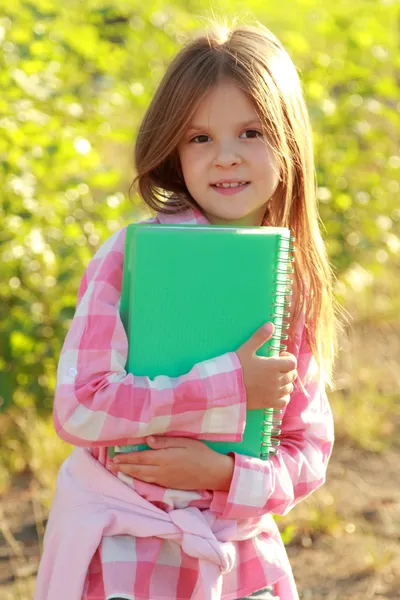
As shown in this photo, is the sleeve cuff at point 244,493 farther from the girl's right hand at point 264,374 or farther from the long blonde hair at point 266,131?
the long blonde hair at point 266,131

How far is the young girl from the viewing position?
1561mm

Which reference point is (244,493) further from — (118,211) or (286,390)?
(118,211)

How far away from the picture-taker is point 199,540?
5.24 feet

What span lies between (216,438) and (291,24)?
352 centimetres

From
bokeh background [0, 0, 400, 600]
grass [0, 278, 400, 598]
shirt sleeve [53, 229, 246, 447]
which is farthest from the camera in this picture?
grass [0, 278, 400, 598]

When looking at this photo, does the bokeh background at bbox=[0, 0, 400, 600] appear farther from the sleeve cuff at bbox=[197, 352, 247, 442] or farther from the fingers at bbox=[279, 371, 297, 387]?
the sleeve cuff at bbox=[197, 352, 247, 442]

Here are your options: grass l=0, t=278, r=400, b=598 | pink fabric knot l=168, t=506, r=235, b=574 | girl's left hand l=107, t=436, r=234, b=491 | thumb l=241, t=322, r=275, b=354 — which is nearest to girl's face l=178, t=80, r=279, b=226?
thumb l=241, t=322, r=275, b=354

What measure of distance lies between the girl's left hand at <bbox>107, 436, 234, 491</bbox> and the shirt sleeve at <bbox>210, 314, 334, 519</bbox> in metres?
0.03

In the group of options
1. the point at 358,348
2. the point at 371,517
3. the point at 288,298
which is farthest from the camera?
the point at 358,348

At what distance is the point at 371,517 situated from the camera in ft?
10.6

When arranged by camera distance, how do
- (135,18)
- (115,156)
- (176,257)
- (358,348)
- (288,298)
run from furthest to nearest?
(115,156) < (358,348) < (135,18) < (288,298) < (176,257)

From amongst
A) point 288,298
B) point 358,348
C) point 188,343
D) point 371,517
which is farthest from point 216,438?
point 358,348

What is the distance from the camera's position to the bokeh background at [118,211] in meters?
2.99

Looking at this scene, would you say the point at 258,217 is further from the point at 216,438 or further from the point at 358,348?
the point at 358,348
